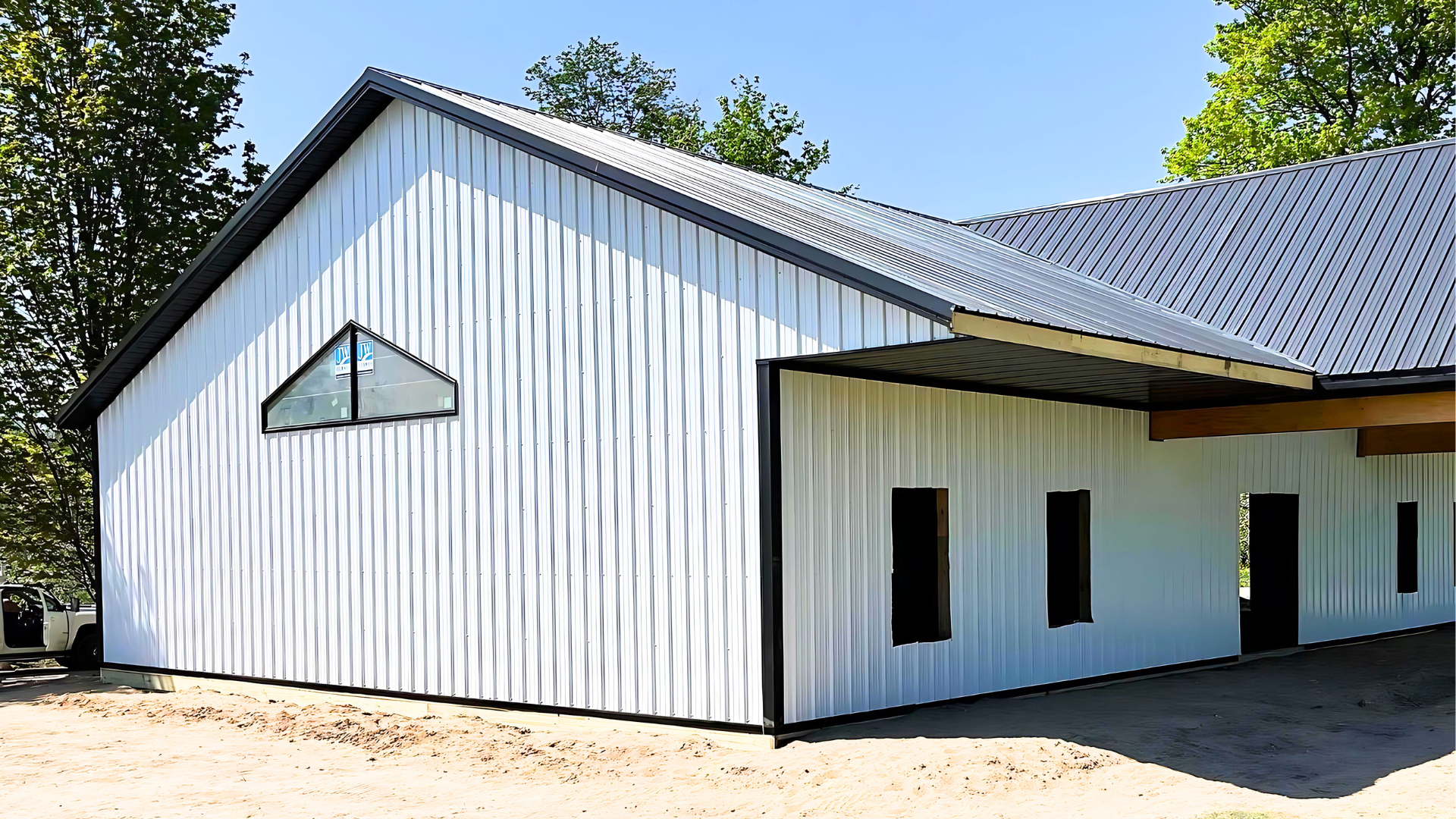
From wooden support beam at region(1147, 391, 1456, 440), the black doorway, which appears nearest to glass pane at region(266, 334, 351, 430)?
wooden support beam at region(1147, 391, 1456, 440)

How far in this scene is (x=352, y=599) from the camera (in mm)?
12695

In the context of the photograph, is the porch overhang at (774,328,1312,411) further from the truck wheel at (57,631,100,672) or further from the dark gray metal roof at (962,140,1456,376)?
the truck wheel at (57,631,100,672)

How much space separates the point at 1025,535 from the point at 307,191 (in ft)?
24.5

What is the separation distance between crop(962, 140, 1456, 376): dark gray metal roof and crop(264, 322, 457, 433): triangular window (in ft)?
25.2

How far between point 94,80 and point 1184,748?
1809 cm

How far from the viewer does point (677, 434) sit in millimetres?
10258

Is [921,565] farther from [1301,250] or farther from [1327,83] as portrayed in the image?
[1327,83]

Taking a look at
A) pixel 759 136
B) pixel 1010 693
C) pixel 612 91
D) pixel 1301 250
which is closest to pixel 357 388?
pixel 1010 693

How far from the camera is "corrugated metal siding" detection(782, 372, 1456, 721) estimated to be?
1003 centimetres

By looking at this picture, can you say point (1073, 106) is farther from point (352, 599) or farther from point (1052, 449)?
point (352, 599)

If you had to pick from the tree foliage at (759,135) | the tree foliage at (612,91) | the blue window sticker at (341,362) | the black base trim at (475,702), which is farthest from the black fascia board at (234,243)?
the tree foliage at (612,91)

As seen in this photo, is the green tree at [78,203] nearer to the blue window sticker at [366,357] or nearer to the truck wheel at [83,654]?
the truck wheel at [83,654]

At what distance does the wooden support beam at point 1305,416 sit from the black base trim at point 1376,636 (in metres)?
4.13

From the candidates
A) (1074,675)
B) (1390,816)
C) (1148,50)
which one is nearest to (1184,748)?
(1390,816)
